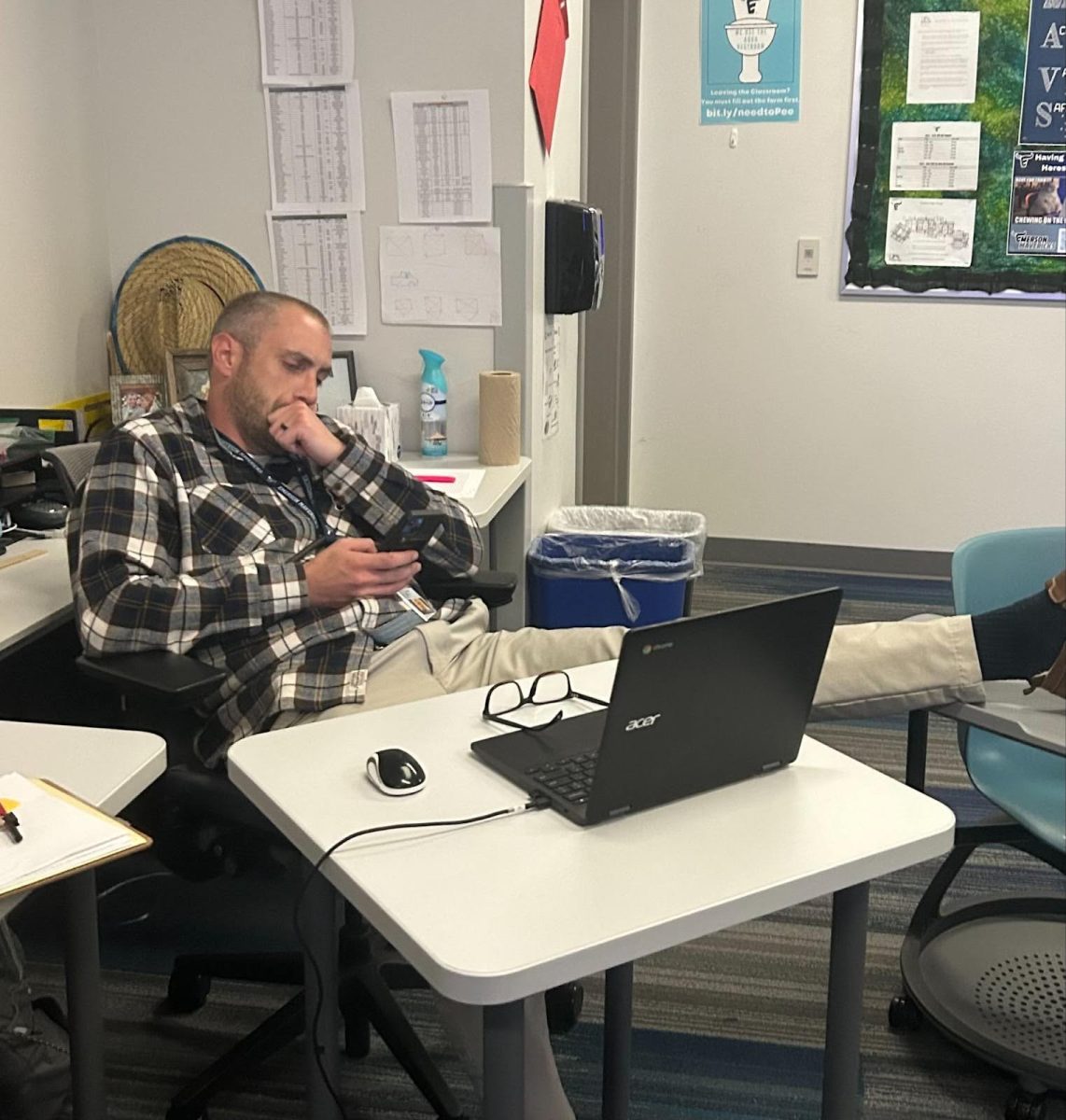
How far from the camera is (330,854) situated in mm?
1167

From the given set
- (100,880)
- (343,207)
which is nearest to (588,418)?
(343,207)

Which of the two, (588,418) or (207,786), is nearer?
(207,786)

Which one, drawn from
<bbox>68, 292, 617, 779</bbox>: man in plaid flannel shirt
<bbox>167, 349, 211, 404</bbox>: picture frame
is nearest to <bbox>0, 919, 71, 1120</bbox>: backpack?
<bbox>68, 292, 617, 779</bbox>: man in plaid flannel shirt

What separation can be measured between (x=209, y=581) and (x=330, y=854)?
0.79 meters

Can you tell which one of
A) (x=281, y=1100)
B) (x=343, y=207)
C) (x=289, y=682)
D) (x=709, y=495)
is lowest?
(x=281, y=1100)

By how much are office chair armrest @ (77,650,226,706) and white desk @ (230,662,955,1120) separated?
0.93 ft

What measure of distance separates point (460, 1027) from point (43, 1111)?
0.65 meters

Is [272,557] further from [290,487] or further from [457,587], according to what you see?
[457,587]

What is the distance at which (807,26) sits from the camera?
13.5ft

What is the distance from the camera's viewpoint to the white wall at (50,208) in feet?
8.24

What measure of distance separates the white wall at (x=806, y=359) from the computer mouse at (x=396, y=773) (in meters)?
3.32

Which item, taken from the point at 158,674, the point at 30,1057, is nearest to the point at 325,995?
the point at 158,674

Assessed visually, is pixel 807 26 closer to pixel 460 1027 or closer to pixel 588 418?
pixel 588 418

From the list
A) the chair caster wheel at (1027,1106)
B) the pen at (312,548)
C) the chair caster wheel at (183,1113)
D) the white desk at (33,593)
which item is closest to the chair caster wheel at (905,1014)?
the chair caster wheel at (1027,1106)
